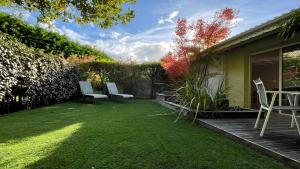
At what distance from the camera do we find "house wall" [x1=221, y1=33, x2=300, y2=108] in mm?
8586

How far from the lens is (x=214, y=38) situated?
449 inches

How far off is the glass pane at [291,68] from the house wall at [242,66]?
369mm

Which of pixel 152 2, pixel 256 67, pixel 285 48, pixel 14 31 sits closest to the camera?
pixel 285 48

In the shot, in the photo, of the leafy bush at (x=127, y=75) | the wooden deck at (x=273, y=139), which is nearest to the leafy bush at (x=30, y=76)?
the leafy bush at (x=127, y=75)

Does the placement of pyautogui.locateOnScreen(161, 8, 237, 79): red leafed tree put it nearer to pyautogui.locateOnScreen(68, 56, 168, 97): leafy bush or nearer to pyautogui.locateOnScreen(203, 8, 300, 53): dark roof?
pyautogui.locateOnScreen(203, 8, 300, 53): dark roof

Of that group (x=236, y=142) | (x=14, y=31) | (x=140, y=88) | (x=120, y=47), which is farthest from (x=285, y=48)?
(x=120, y=47)

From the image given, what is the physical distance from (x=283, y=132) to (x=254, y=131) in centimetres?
52

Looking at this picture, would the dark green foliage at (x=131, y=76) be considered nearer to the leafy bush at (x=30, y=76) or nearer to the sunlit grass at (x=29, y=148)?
the leafy bush at (x=30, y=76)

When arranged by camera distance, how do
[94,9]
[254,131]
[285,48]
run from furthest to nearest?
[285,48] → [94,9] → [254,131]

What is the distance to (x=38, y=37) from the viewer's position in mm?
14109

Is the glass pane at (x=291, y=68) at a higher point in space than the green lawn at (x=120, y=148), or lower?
higher

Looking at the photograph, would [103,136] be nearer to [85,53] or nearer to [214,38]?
[214,38]

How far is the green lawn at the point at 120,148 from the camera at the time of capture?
330cm

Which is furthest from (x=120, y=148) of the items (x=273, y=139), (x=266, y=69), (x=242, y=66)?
(x=242, y=66)
